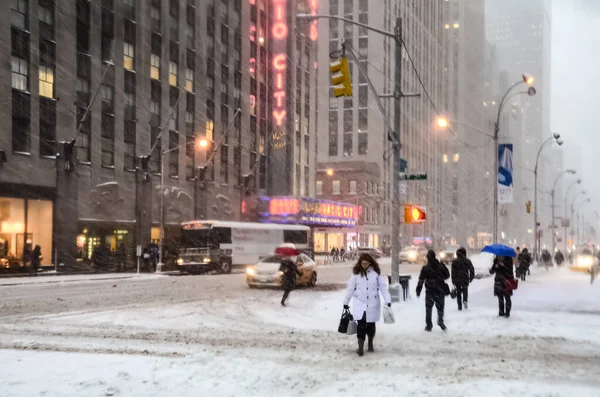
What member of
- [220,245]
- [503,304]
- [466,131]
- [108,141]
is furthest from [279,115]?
[466,131]

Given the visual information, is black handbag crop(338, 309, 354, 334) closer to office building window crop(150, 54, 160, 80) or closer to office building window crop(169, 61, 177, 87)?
office building window crop(150, 54, 160, 80)

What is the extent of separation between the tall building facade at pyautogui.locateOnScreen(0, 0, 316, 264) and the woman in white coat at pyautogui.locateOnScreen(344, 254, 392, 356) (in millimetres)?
30429

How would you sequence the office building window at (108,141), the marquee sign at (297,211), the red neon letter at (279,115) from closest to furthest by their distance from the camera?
the office building window at (108,141) → the marquee sign at (297,211) → the red neon letter at (279,115)

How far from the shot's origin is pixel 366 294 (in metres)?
11.4

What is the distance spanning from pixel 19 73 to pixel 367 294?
107ft

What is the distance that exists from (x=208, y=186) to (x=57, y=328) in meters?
41.5

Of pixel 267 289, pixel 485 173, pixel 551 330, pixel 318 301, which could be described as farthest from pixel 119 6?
pixel 485 173

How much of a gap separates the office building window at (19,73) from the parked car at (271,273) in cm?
1929

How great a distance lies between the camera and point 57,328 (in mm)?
14680

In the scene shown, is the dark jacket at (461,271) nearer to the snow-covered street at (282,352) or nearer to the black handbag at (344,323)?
the snow-covered street at (282,352)

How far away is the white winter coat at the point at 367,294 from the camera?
11.3 m

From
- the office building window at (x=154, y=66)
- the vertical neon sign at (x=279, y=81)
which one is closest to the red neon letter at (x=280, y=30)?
the vertical neon sign at (x=279, y=81)

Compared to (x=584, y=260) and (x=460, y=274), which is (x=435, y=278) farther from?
(x=584, y=260)

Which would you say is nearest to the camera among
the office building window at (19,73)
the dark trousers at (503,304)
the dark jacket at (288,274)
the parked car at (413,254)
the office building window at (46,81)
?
the dark trousers at (503,304)
